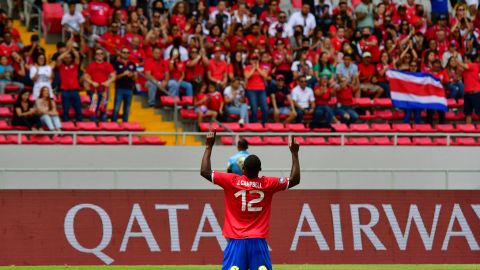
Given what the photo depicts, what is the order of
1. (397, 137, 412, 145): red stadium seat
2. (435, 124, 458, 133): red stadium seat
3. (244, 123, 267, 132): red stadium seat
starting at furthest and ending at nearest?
1. (435, 124, 458, 133): red stadium seat
2. (397, 137, 412, 145): red stadium seat
3. (244, 123, 267, 132): red stadium seat

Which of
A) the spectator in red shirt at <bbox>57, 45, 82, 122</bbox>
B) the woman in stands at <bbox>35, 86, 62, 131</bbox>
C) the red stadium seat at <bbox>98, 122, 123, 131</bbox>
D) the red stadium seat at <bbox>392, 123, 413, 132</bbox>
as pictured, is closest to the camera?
the woman in stands at <bbox>35, 86, 62, 131</bbox>

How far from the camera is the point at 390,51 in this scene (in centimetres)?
Answer: 2808

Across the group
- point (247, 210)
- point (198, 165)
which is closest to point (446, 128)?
point (198, 165)

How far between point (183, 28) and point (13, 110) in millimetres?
4806

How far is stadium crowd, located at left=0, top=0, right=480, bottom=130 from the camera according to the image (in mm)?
24984

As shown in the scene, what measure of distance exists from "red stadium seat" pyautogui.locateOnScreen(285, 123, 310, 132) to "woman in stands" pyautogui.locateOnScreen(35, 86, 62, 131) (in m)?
4.83

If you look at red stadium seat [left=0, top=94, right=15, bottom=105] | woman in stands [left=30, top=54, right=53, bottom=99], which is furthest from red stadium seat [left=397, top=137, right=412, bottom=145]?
red stadium seat [left=0, top=94, right=15, bottom=105]

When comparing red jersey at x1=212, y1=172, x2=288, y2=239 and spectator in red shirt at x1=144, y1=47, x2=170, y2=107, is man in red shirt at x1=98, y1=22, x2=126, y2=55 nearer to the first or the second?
spectator in red shirt at x1=144, y1=47, x2=170, y2=107

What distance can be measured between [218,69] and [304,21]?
3182 mm

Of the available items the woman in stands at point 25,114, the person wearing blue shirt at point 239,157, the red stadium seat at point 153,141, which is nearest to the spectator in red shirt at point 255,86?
the red stadium seat at point 153,141

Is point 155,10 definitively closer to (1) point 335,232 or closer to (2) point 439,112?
(2) point 439,112

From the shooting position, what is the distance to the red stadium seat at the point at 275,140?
2517 centimetres

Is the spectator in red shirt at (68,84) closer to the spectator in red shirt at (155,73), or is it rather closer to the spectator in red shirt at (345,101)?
the spectator in red shirt at (155,73)

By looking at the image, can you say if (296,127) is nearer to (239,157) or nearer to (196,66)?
(196,66)
